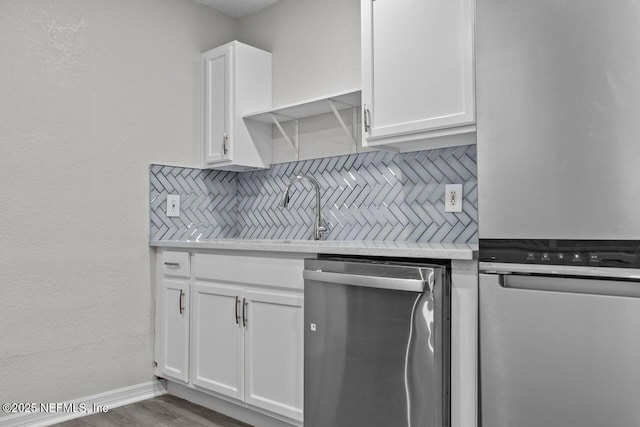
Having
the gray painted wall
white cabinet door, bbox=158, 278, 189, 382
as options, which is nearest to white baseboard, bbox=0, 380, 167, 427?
the gray painted wall

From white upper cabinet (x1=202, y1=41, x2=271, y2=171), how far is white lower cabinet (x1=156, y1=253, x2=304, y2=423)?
2.62ft

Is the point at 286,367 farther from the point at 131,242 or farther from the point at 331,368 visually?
the point at 131,242

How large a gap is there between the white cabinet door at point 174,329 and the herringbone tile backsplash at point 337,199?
41cm

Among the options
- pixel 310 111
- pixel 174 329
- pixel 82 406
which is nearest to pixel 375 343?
pixel 174 329

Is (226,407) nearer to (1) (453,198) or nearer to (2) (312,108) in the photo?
(1) (453,198)

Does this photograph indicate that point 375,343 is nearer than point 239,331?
Yes

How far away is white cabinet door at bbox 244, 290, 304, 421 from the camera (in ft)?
7.18

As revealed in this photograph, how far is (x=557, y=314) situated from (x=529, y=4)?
0.95m

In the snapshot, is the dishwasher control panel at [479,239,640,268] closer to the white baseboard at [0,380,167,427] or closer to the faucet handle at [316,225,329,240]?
the faucet handle at [316,225,329,240]

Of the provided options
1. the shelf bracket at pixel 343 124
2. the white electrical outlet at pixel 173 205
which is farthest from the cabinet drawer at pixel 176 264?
the shelf bracket at pixel 343 124

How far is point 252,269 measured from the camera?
2393 millimetres

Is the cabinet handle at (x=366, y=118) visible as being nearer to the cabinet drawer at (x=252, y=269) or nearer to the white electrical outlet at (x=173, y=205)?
the cabinet drawer at (x=252, y=269)

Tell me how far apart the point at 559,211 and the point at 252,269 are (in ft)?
4.71

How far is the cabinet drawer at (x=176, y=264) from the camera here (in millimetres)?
2777
